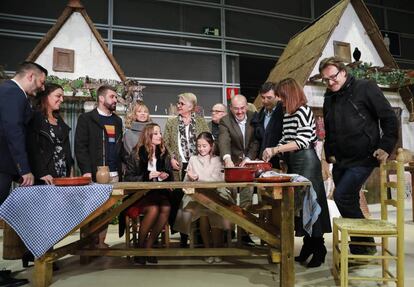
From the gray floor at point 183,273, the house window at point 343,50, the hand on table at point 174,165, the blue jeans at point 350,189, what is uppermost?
the house window at point 343,50

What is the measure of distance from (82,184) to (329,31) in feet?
21.4

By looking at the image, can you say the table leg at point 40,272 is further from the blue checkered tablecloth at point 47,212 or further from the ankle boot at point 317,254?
the ankle boot at point 317,254

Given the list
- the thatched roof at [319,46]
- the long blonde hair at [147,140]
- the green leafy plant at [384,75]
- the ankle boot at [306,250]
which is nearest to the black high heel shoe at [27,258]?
the long blonde hair at [147,140]

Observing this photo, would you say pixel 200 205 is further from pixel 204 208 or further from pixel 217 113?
pixel 217 113

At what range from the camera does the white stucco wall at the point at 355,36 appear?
8102mm

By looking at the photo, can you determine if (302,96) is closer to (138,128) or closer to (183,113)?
(183,113)

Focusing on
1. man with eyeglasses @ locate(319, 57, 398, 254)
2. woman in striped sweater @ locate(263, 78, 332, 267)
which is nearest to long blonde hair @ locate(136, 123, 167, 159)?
woman in striped sweater @ locate(263, 78, 332, 267)

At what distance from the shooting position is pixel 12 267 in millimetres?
3547

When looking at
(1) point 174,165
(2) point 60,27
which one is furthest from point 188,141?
(2) point 60,27

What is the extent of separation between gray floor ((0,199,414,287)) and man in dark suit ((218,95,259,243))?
2.50 feet

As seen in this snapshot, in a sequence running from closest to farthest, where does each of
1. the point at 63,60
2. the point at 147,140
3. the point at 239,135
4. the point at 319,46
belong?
the point at 147,140 < the point at 239,135 < the point at 63,60 < the point at 319,46

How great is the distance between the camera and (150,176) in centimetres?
352

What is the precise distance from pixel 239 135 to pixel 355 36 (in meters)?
5.72

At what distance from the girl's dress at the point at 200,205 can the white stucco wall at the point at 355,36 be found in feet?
17.7
